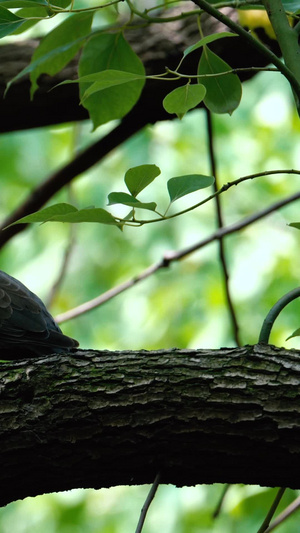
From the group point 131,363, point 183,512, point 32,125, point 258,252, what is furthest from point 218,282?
point 131,363

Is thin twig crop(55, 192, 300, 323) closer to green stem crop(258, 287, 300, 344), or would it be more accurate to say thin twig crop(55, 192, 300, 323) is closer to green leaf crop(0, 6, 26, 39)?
green stem crop(258, 287, 300, 344)

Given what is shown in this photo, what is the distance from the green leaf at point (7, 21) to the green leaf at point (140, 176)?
1.63ft

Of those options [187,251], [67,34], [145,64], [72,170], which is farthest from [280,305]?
[72,170]

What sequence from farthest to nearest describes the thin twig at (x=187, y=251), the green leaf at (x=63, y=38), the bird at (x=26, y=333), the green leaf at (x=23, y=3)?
the thin twig at (x=187, y=251) < the bird at (x=26, y=333) < the green leaf at (x=63, y=38) < the green leaf at (x=23, y=3)

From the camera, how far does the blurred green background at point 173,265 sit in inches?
185

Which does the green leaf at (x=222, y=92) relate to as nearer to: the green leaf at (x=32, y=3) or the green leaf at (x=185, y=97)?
the green leaf at (x=185, y=97)

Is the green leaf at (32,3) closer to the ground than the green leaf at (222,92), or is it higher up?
higher up

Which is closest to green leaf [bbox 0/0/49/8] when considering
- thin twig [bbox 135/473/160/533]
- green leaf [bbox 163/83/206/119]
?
green leaf [bbox 163/83/206/119]

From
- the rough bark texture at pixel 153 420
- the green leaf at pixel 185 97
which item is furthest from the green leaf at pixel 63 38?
the rough bark texture at pixel 153 420

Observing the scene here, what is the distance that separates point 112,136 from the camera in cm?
370

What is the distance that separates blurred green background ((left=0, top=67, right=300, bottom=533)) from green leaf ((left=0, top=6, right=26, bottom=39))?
256 centimetres

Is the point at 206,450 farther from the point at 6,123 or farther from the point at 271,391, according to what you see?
the point at 6,123

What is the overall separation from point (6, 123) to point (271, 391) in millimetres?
2208

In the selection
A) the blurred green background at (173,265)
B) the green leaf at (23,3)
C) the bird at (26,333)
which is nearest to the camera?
the green leaf at (23,3)
